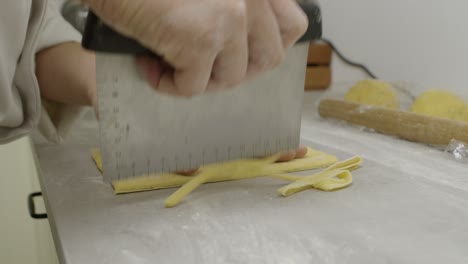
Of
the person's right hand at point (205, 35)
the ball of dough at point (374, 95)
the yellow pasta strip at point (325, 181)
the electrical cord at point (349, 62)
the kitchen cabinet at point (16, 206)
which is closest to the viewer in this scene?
the person's right hand at point (205, 35)

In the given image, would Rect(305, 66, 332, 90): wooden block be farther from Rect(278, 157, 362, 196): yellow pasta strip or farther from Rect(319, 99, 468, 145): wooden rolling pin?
Rect(278, 157, 362, 196): yellow pasta strip

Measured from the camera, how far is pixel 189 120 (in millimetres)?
438

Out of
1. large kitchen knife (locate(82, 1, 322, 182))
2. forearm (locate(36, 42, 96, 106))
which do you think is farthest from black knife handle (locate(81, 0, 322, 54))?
forearm (locate(36, 42, 96, 106))

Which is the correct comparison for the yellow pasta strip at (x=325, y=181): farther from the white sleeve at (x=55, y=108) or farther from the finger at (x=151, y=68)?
the white sleeve at (x=55, y=108)

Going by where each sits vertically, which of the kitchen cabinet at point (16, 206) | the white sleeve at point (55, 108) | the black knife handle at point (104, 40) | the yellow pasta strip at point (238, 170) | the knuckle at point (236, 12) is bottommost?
the kitchen cabinet at point (16, 206)

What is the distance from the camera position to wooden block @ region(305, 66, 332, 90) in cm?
114

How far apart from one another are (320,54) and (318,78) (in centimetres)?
6

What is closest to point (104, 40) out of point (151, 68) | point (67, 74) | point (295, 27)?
point (151, 68)

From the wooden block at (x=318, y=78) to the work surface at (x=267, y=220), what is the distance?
611 mm

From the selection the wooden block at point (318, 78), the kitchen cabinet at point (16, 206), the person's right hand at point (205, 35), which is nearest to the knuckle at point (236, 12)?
the person's right hand at point (205, 35)

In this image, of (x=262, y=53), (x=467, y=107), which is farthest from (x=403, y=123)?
(x=262, y=53)

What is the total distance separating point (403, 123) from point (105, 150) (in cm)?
41

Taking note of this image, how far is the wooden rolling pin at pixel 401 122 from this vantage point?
607mm

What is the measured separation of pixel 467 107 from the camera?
672mm
